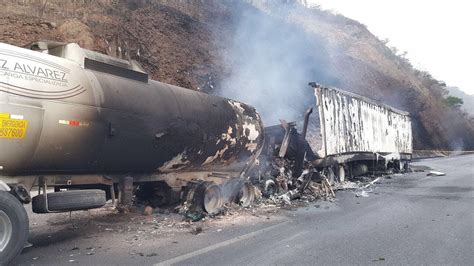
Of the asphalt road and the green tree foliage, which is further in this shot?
the green tree foliage

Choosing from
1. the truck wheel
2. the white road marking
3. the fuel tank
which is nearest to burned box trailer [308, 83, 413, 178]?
the fuel tank

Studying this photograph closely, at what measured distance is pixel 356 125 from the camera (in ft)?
51.7

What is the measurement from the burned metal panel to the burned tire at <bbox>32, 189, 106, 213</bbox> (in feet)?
26.2

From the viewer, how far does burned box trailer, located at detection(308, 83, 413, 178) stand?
12742 millimetres

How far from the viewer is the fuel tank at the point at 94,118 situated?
505 centimetres

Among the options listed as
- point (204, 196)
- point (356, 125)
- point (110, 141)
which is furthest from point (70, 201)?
point (356, 125)

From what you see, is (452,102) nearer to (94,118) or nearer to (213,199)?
(213,199)

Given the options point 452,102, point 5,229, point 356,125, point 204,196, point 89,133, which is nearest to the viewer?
point 5,229

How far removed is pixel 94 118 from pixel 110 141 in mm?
478

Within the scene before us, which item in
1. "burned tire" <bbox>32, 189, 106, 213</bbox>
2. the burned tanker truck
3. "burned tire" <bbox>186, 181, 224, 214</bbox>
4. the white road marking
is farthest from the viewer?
"burned tire" <bbox>186, 181, 224, 214</bbox>

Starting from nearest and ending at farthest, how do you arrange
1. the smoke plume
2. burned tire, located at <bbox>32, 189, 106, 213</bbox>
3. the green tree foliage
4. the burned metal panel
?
burned tire, located at <bbox>32, 189, 106, 213</bbox> < the burned metal panel < the smoke plume < the green tree foliage

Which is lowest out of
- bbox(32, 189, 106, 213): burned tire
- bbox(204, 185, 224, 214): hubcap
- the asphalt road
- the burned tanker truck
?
the asphalt road

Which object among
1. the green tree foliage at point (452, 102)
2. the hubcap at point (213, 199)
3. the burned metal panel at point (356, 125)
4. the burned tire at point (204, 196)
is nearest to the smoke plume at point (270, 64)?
the burned metal panel at point (356, 125)

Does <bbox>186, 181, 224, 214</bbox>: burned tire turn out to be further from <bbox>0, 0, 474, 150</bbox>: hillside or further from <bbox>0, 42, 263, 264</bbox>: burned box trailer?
<bbox>0, 0, 474, 150</bbox>: hillside
